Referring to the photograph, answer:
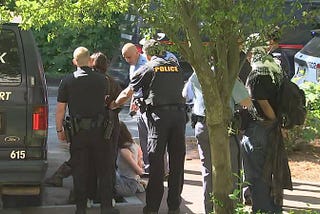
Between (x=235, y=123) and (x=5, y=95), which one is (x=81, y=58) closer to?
(x=5, y=95)

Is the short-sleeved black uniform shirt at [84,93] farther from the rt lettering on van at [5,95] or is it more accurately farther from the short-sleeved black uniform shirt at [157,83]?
the rt lettering on van at [5,95]

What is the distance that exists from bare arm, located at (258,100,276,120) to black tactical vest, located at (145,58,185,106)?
930 millimetres

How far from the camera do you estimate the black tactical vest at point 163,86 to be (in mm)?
5637

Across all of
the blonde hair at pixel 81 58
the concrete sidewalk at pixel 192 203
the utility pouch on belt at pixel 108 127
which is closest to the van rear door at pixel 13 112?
the blonde hair at pixel 81 58

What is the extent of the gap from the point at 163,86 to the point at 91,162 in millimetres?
1011

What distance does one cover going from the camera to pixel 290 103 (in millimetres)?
5012

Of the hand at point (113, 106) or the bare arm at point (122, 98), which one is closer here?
the bare arm at point (122, 98)

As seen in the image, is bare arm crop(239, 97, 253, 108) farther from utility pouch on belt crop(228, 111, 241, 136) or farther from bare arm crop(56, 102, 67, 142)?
bare arm crop(56, 102, 67, 142)

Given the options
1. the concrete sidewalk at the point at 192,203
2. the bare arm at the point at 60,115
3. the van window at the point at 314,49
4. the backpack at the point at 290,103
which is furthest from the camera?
the van window at the point at 314,49

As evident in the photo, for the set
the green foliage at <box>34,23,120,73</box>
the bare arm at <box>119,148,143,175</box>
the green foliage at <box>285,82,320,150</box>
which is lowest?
the bare arm at <box>119,148,143,175</box>

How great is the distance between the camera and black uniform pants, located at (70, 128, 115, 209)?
5582mm

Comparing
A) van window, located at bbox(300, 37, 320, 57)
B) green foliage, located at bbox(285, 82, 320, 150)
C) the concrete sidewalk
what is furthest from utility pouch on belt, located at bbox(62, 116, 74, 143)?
van window, located at bbox(300, 37, 320, 57)

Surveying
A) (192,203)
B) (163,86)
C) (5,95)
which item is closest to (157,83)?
(163,86)

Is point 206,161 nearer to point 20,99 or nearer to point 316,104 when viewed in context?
point 20,99
